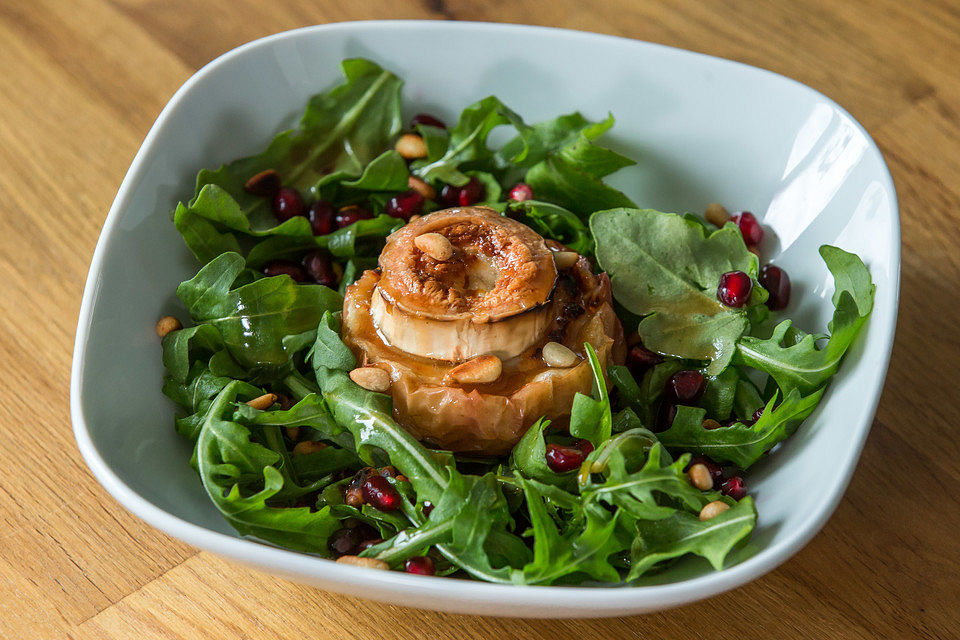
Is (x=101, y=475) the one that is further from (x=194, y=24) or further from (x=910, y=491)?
(x=194, y=24)

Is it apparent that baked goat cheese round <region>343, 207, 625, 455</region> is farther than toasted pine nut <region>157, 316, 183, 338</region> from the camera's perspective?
No

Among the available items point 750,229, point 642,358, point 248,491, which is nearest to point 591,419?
point 642,358

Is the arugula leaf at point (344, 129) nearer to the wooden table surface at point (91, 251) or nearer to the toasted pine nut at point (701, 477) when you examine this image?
the wooden table surface at point (91, 251)

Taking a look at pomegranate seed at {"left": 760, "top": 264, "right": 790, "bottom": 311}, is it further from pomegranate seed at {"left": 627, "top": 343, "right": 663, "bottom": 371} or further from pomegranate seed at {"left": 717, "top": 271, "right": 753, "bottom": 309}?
pomegranate seed at {"left": 627, "top": 343, "right": 663, "bottom": 371}

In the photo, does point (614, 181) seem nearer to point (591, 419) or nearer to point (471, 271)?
point (471, 271)

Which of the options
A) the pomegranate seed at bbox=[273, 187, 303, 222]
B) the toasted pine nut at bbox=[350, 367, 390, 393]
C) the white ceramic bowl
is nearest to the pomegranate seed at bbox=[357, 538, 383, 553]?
the white ceramic bowl

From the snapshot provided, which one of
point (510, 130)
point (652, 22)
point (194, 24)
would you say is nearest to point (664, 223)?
point (510, 130)
